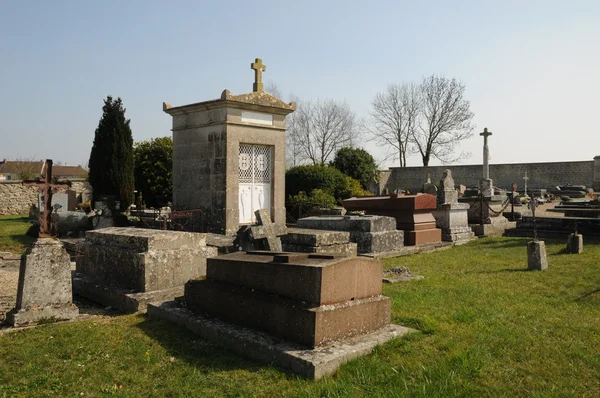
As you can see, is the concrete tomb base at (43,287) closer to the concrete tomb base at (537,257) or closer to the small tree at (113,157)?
the concrete tomb base at (537,257)

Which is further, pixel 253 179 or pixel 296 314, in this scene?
pixel 253 179

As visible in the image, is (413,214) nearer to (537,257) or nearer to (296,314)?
(537,257)

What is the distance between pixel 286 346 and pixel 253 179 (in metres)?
8.66

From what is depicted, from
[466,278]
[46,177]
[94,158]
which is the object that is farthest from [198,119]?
[466,278]

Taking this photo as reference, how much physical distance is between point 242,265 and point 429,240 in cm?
771

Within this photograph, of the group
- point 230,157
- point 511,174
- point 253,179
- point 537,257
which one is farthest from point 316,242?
point 511,174

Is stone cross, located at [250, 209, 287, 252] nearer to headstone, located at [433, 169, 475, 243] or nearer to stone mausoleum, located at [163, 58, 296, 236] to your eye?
stone mausoleum, located at [163, 58, 296, 236]

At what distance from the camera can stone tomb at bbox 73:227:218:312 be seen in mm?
5980

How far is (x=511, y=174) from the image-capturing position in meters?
39.4

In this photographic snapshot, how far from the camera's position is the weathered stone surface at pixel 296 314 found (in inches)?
158

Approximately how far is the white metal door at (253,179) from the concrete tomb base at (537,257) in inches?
264

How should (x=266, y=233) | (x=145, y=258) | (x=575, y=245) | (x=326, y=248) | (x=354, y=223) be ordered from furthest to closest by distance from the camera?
1. (x=354, y=223)
2. (x=575, y=245)
3. (x=326, y=248)
4. (x=266, y=233)
5. (x=145, y=258)

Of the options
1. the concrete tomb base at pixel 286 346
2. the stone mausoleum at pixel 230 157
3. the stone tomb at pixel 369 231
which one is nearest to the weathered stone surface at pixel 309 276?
the concrete tomb base at pixel 286 346

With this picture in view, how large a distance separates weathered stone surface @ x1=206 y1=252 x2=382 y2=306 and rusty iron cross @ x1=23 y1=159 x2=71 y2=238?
2176mm
